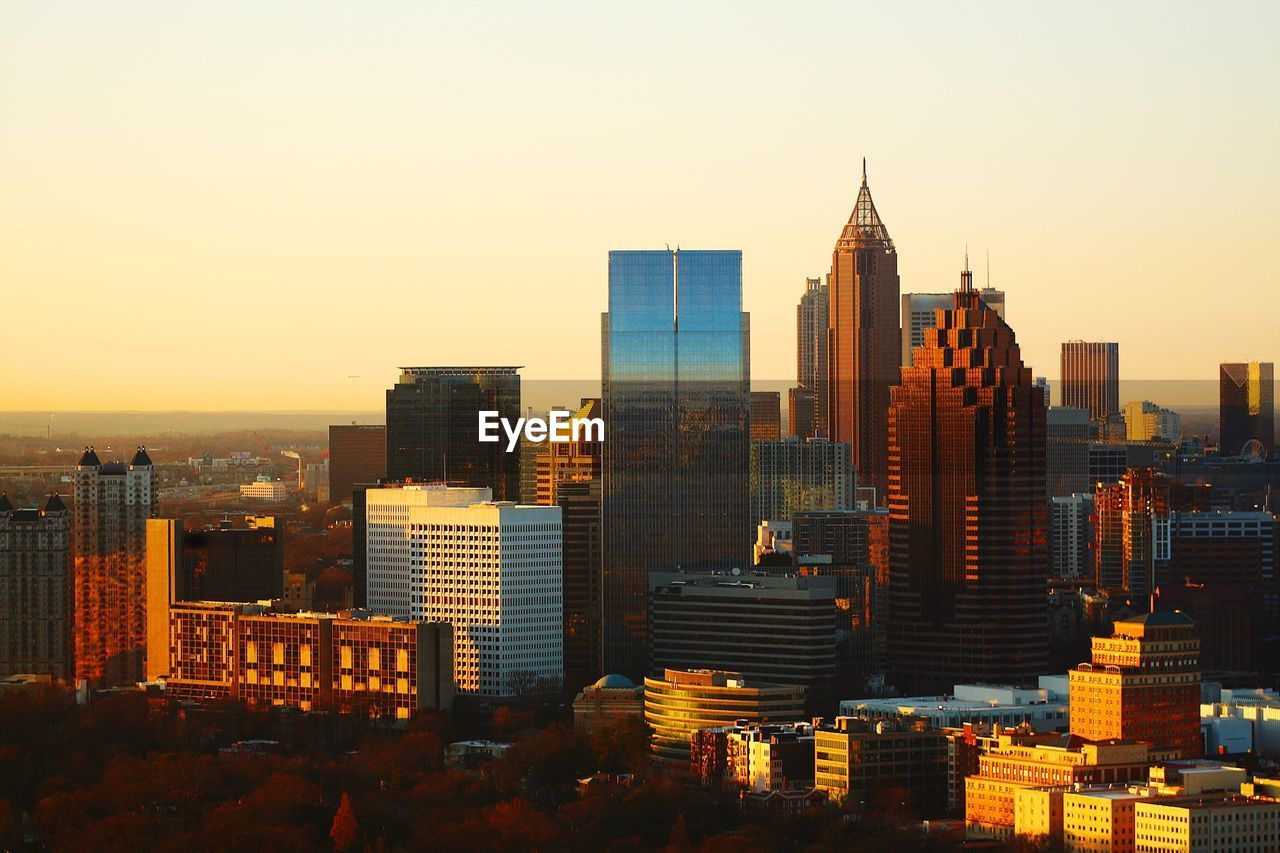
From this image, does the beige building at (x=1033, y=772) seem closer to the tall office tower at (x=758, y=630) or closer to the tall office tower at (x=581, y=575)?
the tall office tower at (x=758, y=630)

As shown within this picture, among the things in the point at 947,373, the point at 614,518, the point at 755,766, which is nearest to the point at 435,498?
the point at 614,518

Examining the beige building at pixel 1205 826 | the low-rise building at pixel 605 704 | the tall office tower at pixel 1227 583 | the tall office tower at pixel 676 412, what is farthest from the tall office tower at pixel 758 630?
the beige building at pixel 1205 826

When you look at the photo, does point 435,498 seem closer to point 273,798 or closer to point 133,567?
point 133,567

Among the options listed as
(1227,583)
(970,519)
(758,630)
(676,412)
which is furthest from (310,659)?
(1227,583)

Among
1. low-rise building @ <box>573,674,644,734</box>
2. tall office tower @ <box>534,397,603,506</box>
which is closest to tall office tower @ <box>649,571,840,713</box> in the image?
low-rise building @ <box>573,674,644,734</box>

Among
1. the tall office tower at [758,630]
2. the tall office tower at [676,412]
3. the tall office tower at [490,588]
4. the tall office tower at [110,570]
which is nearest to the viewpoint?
the tall office tower at [758,630]

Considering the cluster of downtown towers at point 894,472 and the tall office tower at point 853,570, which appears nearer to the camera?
the tall office tower at point 853,570
